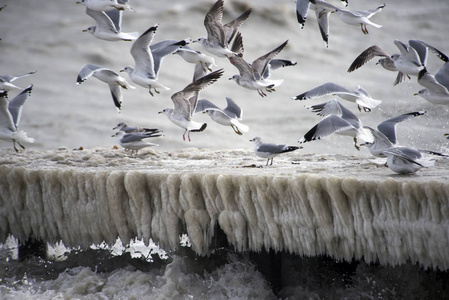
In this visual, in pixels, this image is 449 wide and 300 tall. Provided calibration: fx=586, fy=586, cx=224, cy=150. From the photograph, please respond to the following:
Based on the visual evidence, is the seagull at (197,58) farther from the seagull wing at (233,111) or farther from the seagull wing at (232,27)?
the seagull wing at (233,111)

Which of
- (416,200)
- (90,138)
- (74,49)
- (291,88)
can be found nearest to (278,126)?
(291,88)

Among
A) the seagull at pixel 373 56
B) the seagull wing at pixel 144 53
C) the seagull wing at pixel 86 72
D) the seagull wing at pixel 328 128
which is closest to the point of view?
the seagull wing at pixel 328 128

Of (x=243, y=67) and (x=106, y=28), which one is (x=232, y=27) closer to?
(x=243, y=67)

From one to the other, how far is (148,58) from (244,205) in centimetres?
254

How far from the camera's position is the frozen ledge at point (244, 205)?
9.38ft

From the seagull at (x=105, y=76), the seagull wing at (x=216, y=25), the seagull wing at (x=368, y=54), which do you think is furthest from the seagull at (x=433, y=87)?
the seagull at (x=105, y=76)

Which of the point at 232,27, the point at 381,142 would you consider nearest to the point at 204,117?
the point at 232,27

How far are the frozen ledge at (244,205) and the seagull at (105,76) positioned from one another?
0.97 m

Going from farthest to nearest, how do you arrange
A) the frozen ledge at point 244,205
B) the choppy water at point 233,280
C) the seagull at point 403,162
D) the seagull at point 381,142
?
the seagull at point 381,142 < the choppy water at point 233,280 < the seagull at point 403,162 < the frozen ledge at point 244,205

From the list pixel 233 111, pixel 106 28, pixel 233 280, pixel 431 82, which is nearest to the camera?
pixel 233 280

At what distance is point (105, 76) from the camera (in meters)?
5.57

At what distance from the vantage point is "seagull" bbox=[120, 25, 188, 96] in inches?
205

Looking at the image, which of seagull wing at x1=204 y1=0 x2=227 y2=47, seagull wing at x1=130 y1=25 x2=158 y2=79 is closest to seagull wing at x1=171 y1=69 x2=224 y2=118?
seagull wing at x1=130 y1=25 x2=158 y2=79

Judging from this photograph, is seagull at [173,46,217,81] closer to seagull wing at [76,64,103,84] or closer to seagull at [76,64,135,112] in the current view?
seagull at [76,64,135,112]
